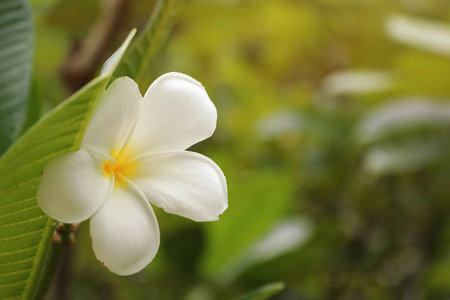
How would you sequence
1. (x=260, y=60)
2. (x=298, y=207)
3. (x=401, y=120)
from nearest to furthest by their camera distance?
(x=401, y=120), (x=298, y=207), (x=260, y=60)

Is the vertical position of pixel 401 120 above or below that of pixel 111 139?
below

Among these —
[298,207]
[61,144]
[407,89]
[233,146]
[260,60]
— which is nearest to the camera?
[61,144]

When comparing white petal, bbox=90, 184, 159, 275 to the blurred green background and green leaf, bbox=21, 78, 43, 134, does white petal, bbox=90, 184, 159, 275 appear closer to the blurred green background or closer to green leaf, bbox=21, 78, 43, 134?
green leaf, bbox=21, 78, 43, 134

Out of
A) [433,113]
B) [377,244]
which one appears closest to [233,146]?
[377,244]

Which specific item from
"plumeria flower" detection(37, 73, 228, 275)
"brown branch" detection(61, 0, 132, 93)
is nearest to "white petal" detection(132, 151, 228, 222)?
"plumeria flower" detection(37, 73, 228, 275)

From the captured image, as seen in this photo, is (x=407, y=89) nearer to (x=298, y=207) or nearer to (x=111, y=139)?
(x=298, y=207)

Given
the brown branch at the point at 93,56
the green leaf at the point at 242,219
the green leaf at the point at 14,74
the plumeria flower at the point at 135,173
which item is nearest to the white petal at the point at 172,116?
the plumeria flower at the point at 135,173

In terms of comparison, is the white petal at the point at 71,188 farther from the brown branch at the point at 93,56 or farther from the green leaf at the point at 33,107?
the brown branch at the point at 93,56

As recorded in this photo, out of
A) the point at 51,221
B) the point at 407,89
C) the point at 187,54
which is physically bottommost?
the point at 187,54
